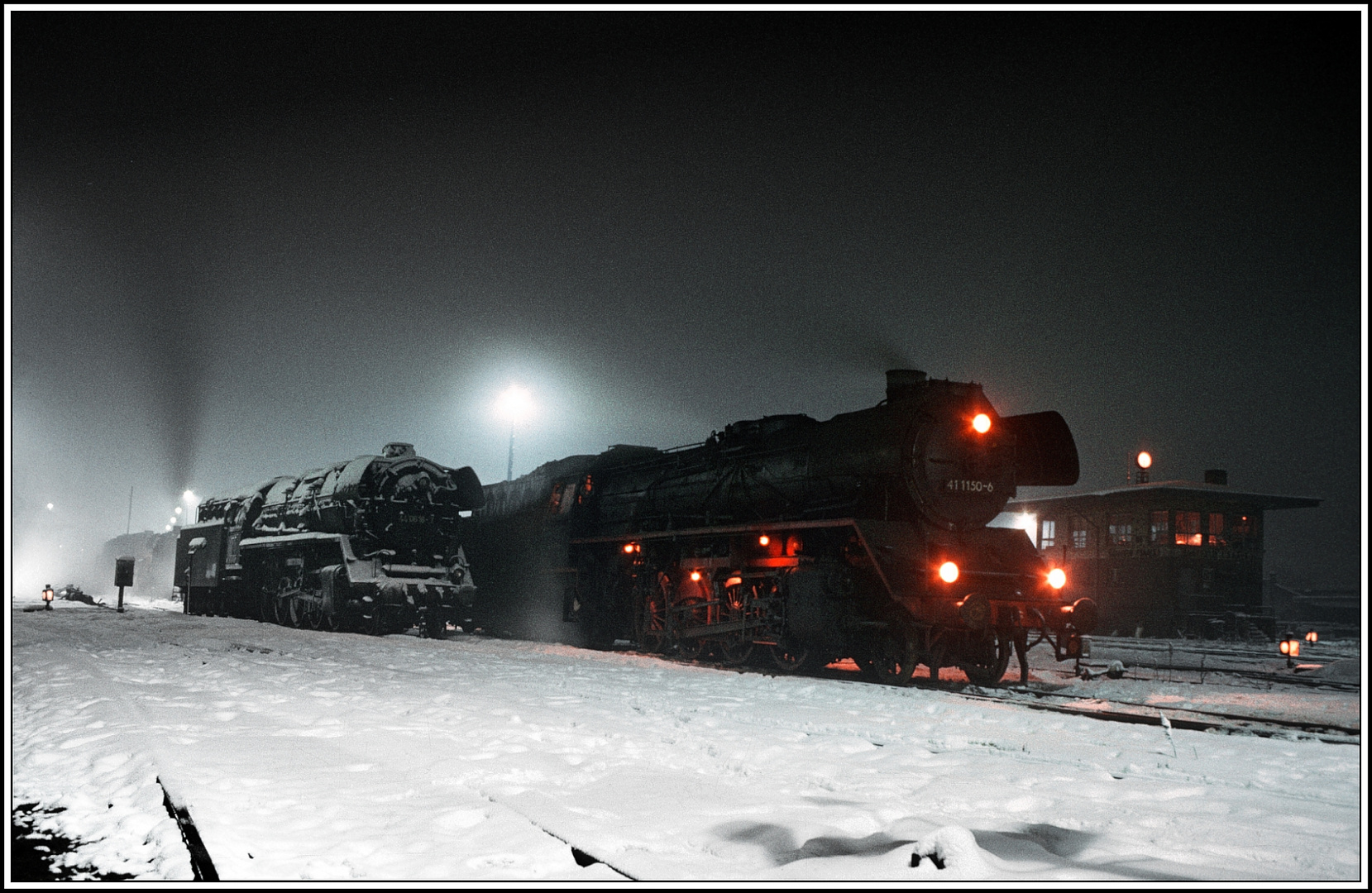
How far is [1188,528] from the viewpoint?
29.3m

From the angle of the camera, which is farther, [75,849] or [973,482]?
[973,482]

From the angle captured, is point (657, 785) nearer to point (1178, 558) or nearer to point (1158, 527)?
point (1178, 558)

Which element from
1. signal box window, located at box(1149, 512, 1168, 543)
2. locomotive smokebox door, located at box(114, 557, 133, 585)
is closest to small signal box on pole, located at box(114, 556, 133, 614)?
locomotive smokebox door, located at box(114, 557, 133, 585)

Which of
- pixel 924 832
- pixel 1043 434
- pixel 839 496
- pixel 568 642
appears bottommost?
pixel 568 642

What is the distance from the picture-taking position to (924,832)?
15.2 feet

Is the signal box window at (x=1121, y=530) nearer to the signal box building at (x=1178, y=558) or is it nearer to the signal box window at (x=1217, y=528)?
the signal box building at (x=1178, y=558)

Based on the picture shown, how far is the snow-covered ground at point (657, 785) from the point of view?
13.9 ft

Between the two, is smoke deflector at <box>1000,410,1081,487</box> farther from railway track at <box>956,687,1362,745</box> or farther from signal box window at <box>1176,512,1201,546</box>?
signal box window at <box>1176,512,1201,546</box>

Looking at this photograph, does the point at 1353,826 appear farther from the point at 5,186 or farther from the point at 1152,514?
the point at 1152,514

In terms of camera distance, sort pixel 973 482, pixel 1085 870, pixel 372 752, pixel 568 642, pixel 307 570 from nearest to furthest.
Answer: pixel 1085 870 → pixel 372 752 → pixel 973 482 → pixel 568 642 → pixel 307 570

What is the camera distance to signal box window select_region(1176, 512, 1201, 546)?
95.3 feet

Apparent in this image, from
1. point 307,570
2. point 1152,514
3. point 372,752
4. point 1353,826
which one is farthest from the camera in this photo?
point 1152,514

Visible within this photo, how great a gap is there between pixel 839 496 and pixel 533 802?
26.6ft

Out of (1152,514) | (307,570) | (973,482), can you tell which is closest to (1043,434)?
(973,482)
